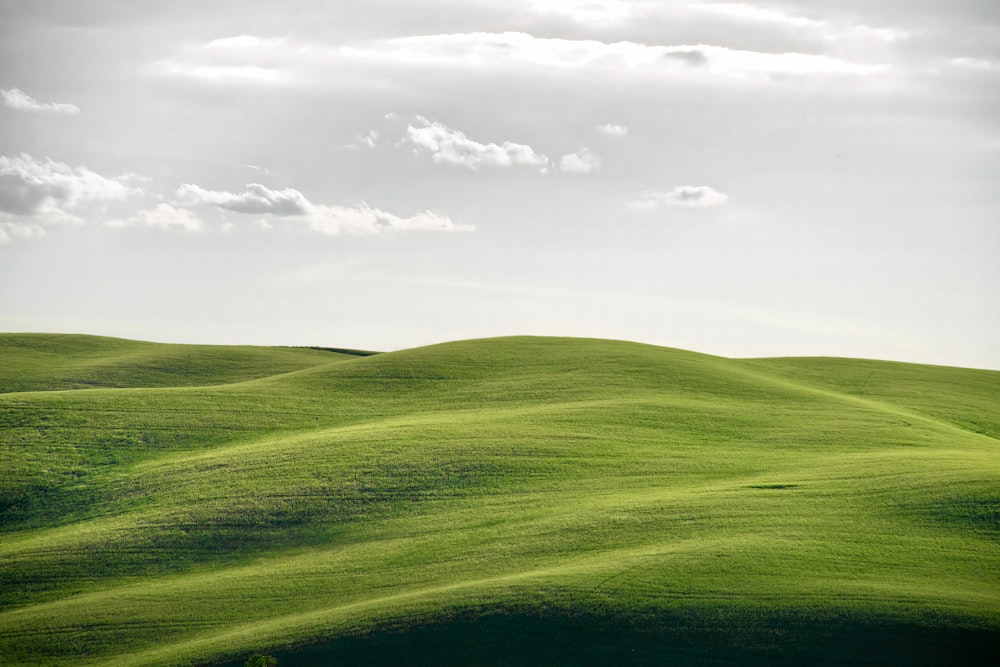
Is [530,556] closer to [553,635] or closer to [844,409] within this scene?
[553,635]

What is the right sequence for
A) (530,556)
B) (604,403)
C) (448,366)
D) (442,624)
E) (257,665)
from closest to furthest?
(257,665), (442,624), (530,556), (604,403), (448,366)

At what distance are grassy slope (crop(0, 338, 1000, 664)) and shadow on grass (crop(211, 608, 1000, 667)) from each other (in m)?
0.05

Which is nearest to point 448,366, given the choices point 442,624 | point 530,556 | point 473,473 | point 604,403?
point 604,403

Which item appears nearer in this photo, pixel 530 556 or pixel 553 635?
pixel 553 635

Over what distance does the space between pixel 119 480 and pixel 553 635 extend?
18834 mm

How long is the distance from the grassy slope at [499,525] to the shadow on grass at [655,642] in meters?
0.05

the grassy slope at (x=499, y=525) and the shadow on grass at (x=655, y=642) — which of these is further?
the grassy slope at (x=499, y=525)

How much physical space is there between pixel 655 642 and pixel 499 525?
7.70 m

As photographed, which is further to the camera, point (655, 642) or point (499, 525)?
point (499, 525)

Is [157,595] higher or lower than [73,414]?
lower

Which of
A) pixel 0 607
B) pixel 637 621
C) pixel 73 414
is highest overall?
pixel 73 414

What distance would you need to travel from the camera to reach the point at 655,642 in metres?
18.1

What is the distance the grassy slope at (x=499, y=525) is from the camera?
18656 millimetres

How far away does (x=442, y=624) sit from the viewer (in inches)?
751
